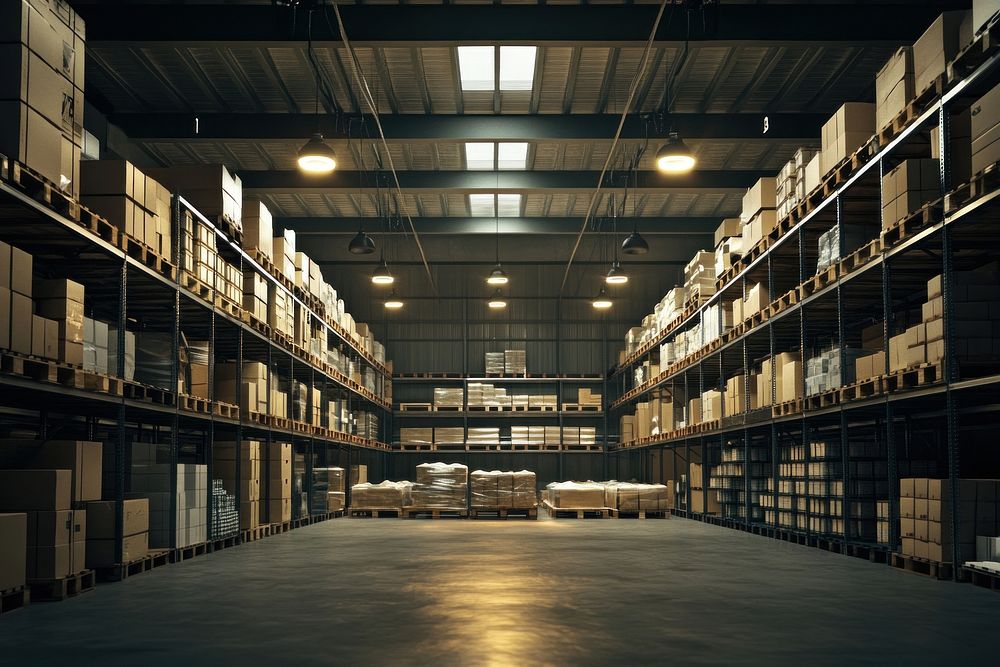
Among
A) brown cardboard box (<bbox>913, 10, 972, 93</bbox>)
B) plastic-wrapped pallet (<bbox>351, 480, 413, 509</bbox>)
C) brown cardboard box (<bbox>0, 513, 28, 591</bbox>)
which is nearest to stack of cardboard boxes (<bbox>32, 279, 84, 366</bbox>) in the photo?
brown cardboard box (<bbox>0, 513, 28, 591</bbox>)

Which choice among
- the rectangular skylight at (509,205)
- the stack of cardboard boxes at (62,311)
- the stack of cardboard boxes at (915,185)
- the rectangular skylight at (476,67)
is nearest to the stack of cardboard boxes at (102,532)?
the stack of cardboard boxes at (62,311)

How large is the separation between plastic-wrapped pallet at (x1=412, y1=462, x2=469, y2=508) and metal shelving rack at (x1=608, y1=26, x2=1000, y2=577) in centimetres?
439

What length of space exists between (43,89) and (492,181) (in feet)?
38.8

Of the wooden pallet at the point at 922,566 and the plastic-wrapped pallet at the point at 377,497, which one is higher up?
the wooden pallet at the point at 922,566

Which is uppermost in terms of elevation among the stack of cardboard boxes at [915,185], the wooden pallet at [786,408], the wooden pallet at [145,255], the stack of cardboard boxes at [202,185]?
the stack of cardboard boxes at [202,185]

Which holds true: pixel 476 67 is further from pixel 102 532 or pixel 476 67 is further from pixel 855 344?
pixel 102 532

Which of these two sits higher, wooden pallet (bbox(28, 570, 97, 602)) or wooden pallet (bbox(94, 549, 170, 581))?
wooden pallet (bbox(28, 570, 97, 602))

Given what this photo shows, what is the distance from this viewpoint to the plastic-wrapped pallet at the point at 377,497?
720 inches

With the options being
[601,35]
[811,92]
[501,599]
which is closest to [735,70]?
[811,92]

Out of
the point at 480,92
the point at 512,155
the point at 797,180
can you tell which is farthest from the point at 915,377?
the point at 512,155

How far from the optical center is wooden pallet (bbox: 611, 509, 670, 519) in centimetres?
1775

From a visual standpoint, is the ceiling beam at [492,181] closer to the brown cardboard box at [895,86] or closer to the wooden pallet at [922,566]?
the brown cardboard box at [895,86]

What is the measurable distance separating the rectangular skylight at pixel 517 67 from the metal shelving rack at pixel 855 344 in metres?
4.16

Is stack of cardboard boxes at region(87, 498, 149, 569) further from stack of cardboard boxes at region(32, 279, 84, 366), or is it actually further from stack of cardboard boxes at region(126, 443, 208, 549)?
stack of cardboard boxes at region(32, 279, 84, 366)
